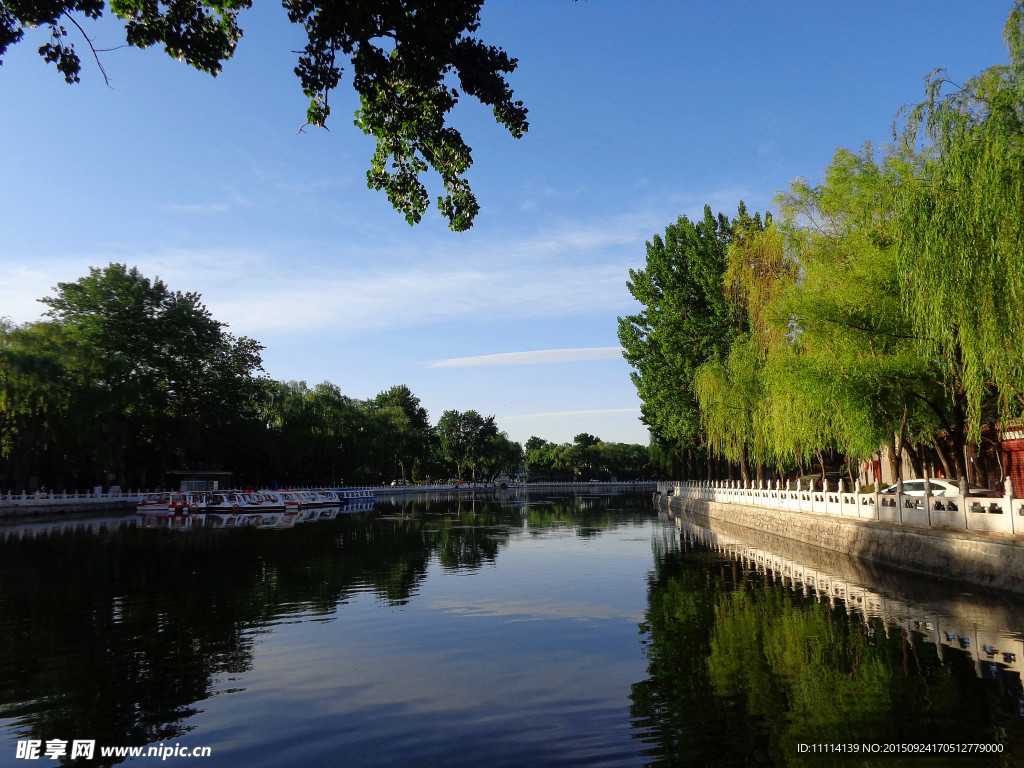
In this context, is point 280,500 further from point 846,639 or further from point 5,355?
point 846,639

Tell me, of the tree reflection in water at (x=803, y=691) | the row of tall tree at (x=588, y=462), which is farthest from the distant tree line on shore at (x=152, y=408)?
the row of tall tree at (x=588, y=462)

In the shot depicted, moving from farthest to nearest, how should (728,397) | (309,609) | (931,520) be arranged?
(728,397) → (931,520) → (309,609)

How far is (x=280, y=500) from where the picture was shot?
4900cm

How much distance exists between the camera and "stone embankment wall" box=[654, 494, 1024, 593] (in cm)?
1202

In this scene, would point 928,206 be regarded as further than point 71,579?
No

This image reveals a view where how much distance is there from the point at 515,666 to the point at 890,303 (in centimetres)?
1332

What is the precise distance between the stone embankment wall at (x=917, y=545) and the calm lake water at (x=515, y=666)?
0.63 m

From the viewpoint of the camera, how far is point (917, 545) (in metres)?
14.9

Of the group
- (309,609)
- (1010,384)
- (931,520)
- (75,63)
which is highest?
(75,63)

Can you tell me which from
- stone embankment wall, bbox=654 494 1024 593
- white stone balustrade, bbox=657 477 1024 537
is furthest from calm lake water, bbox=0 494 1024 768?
white stone balustrade, bbox=657 477 1024 537

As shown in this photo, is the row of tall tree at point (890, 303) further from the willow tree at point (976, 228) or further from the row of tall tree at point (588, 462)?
the row of tall tree at point (588, 462)

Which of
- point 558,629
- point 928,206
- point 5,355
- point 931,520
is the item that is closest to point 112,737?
point 558,629

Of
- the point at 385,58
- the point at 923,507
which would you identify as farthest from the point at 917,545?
the point at 385,58

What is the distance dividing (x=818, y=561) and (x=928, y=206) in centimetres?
999
